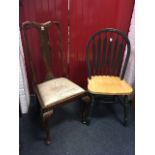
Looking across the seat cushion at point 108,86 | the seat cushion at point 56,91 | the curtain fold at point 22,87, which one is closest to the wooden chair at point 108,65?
the seat cushion at point 108,86

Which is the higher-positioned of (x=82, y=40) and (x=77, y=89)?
(x=82, y=40)

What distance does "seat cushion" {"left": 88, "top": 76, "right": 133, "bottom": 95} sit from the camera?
57.9 inches

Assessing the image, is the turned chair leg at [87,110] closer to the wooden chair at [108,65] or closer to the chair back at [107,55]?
the wooden chair at [108,65]

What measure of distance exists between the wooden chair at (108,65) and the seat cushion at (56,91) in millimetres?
166

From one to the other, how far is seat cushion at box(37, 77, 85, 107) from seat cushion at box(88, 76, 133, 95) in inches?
5.1

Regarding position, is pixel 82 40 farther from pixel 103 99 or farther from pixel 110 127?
pixel 110 127

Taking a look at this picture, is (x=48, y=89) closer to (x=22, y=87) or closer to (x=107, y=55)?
(x=22, y=87)

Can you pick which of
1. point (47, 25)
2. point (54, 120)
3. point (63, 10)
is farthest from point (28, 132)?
point (63, 10)

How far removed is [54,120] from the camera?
175 centimetres
